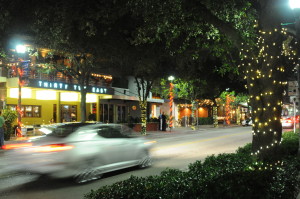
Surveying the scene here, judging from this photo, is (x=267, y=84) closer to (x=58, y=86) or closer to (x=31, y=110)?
(x=58, y=86)

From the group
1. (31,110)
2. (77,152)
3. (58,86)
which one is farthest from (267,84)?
(31,110)

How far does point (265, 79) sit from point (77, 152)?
512cm

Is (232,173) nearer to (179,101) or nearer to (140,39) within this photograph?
(140,39)

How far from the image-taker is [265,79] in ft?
27.5

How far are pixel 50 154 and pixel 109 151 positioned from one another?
1.76m

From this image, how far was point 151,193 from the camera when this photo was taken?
14.2 ft

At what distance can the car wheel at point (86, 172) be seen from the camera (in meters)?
8.62

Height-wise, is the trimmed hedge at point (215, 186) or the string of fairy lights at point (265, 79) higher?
the string of fairy lights at point (265, 79)

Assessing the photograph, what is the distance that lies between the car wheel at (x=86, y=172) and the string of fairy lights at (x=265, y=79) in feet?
14.0

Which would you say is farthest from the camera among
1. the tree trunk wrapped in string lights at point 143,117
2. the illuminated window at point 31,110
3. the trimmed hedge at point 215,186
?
the illuminated window at point 31,110

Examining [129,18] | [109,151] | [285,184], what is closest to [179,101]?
[129,18]

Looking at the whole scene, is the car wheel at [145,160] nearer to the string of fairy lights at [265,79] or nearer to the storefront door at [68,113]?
the string of fairy lights at [265,79]

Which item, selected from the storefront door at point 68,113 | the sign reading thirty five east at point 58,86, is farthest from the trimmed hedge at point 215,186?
the storefront door at point 68,113

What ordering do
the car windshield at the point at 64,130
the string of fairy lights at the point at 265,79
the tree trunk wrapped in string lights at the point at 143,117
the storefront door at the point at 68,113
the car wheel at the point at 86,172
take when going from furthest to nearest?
the storefront door at the point at 68,113, the tree trunk wrapped in string lights at the point at 143,117, the car windshield at the point at 64,130, the car wheel at the point at 86,172, the string of fairy lights at the point at 265,79
